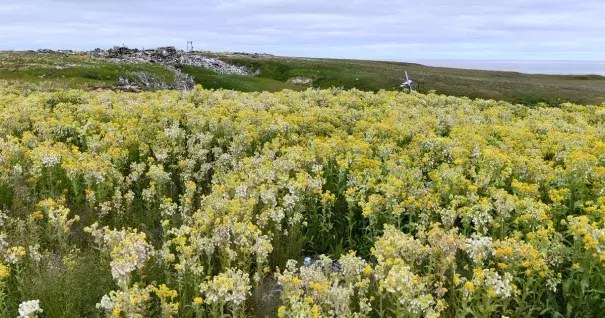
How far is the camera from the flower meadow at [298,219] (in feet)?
20.9

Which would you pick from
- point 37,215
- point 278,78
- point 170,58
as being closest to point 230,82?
point 278,78

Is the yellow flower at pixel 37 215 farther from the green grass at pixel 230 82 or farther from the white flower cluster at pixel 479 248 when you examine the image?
the green grass at pixel 230 82

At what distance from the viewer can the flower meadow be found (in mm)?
6375

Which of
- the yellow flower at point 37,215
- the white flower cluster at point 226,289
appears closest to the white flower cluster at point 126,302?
the white flower cluster at point 226,289

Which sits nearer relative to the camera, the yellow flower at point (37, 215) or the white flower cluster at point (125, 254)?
the white flower cluster at point (125, 254)

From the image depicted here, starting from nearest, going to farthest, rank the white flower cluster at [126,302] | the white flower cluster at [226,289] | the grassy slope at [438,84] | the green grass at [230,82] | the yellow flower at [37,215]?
the white flower cluster at [126,302] < the white flower cluster at [226,289] < the yellow flower at [37,215] < the green grass at [230,82] < the grassy slope at [438,84]

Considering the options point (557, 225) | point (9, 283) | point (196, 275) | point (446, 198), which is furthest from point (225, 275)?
point (557, 225)

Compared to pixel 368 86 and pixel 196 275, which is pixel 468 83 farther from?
pixel 196 275

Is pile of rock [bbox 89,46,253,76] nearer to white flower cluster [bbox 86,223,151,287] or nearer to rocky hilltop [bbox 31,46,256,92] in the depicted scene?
rocky hilltop [bbox 31,46,256,92]

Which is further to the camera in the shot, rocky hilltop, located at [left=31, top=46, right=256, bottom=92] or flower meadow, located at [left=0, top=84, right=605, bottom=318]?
rocky hilltop, located at [left=31, top=46, right=256, bottom=92]

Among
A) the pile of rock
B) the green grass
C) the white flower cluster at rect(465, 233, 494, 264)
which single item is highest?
the pile of rock

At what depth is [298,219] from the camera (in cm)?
866

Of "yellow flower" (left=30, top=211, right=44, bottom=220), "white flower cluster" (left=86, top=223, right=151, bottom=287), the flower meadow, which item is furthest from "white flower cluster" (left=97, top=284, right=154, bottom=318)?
"yellow flower" (left=30, top=211, right=44, bottom=220)

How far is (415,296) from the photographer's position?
19.9ft
